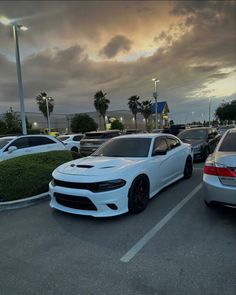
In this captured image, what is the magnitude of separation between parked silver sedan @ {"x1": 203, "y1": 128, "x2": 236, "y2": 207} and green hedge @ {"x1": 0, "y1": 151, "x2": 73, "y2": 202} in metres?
4.03

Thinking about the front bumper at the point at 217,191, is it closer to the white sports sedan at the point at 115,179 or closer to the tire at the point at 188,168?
the white sports sedan at the point at 115,179

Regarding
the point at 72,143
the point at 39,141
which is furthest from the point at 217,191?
the point at 72,143

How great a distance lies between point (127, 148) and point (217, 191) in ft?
7.90

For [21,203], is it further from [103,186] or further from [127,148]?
[127,148]

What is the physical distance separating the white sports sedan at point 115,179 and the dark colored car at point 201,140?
485 centimetres

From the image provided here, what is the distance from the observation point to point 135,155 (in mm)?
5531

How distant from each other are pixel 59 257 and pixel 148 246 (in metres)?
1.25

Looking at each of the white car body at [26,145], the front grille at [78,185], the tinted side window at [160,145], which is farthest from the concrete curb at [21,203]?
the white car body at [26,145]

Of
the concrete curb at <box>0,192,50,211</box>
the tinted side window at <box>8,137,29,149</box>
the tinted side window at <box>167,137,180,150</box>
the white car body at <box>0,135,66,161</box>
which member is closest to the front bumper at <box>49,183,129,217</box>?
the concrete curb at <box>0,192,50,211</box>

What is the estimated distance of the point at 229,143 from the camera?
4789mm

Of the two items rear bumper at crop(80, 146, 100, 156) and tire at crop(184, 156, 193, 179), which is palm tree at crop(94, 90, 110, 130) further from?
tire at crop(184, 156, 193, 179)

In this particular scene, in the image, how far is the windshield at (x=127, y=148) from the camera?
561cm

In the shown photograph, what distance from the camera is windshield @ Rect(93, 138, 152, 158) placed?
561 centimetres

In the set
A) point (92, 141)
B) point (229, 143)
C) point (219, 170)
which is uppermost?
point (229, 143)
